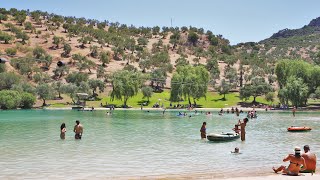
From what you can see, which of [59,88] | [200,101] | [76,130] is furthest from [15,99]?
[76,130]

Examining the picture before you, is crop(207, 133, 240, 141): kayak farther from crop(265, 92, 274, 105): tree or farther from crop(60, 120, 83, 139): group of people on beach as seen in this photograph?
crop(265, 92, 274, 105): tree

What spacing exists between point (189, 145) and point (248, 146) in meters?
5.48

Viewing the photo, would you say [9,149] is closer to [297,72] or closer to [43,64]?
[297,72]

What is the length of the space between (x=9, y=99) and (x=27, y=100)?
6.25m

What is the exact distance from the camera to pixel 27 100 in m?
136

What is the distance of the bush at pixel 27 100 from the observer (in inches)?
5349

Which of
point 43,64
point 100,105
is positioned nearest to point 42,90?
point 100,105

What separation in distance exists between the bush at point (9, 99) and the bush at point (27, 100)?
1.68 metres

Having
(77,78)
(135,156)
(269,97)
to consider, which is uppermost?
(77,78)

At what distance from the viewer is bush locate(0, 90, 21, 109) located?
5177 inches

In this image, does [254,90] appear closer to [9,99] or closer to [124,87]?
[124,87]

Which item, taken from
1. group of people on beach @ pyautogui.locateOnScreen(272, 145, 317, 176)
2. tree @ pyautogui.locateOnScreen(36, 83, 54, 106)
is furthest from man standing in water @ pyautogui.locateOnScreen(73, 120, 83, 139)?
tree @ pyautogui.locateOnScreen(36, 83, 54, 106)

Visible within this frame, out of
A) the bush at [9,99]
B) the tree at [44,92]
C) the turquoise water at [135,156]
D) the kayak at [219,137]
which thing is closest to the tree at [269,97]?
the tree at [44,92]

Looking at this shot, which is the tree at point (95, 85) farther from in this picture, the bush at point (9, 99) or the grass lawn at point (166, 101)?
the bush at point (9, 99)
